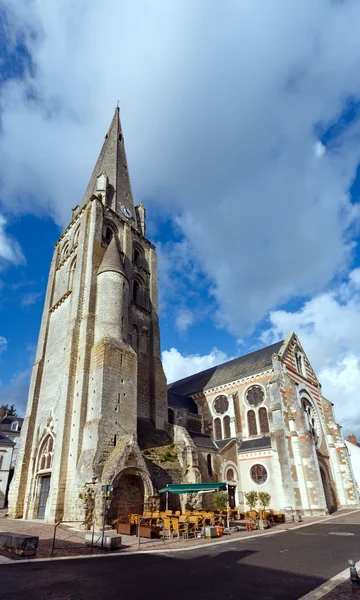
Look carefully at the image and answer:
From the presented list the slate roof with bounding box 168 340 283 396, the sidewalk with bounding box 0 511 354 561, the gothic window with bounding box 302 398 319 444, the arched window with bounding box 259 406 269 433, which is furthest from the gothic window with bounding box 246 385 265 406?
the sidewalk with bounding box 0 511 354 561

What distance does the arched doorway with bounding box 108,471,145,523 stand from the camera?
16594mm

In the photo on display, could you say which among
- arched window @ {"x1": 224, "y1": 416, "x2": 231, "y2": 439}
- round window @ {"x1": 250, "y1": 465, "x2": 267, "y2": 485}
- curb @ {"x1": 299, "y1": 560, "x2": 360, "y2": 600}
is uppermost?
arched window @ {"x1": 224, "y1": 416, "x2": 231, "y2": 439}

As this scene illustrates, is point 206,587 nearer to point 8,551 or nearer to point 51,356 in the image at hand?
point 8,551

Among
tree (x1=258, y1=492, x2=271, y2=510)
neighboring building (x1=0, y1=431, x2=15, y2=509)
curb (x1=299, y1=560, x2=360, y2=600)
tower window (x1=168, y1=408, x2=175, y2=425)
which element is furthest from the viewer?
neighboring building (x1=0, y1=431, x2=15, y2=509)

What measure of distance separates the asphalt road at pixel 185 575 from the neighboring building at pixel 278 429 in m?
15.7

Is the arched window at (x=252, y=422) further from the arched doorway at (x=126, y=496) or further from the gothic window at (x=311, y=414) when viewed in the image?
the arched doorway at (x=126, y=496)

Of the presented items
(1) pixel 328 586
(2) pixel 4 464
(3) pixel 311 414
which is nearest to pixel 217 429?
(3) pixel 311 414

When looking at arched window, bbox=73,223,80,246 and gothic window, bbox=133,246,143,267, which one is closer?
arched window, bbox=73,223,80,246

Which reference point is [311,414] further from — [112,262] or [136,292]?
[112,262]

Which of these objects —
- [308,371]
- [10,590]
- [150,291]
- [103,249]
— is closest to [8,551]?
[10,590]

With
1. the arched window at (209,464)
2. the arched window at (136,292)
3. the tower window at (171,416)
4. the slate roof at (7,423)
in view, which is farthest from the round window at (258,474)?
the slate roof at (7,423)

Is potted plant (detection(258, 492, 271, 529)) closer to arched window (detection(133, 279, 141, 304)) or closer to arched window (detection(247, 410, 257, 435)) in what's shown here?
arched window (detection(247, 410, 257, 435))

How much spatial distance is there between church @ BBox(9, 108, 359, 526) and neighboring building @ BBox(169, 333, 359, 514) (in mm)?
97

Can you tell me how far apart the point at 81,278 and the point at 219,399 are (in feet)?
58.9
